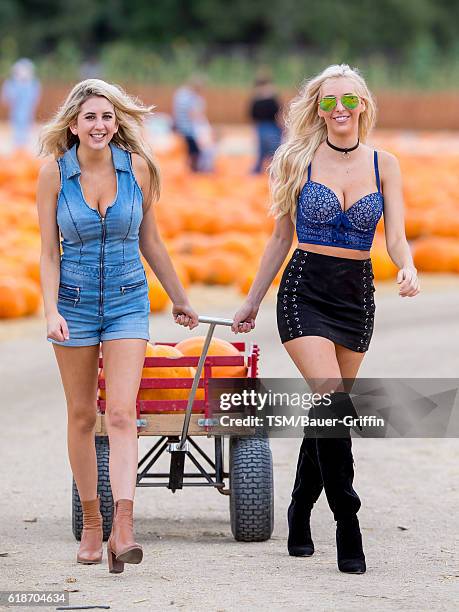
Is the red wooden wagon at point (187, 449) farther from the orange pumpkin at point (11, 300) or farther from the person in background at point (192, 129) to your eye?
the person in background at point (192, 129)

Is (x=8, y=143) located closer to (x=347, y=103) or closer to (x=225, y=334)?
(x=225, y=334)

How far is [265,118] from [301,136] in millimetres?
19013

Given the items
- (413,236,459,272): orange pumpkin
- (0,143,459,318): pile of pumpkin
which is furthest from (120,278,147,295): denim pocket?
(413,236,459,272): orange pumpkin

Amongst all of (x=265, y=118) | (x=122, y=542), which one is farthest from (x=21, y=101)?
(x=122, y=542)

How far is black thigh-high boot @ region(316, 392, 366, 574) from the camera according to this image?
541 cm

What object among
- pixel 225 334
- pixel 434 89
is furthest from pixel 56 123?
pixel 434 89

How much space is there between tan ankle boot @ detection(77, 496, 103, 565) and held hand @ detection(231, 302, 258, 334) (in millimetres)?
832

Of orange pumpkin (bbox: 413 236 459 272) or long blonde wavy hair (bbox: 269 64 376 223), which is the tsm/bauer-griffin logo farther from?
orange pumpkin (bbox: 413 236 459 272)

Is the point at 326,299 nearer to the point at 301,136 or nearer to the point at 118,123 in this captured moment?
the point at 301,136

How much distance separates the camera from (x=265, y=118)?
81.0ft

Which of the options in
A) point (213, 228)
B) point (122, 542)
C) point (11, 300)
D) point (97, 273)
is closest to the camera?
point (122, 542)

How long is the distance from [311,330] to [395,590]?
95cm

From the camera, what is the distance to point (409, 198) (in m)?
20.5

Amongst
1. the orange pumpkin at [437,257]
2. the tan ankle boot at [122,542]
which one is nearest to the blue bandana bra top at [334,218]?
the tan ankle boot at [122,542]
